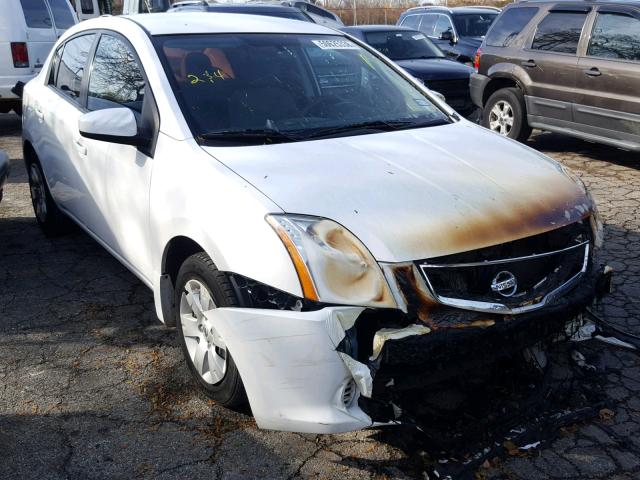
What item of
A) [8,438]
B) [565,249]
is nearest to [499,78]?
[565,249]

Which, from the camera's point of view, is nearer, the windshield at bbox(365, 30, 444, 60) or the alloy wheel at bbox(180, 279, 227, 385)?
the alloy wheel at bbox(180, 279, 227, 385)

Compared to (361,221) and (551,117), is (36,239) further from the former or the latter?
(551,117)

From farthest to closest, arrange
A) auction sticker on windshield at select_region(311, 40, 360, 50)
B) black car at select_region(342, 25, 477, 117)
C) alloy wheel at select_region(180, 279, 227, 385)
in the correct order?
black car at select_region(342, 25, 477, 117), auction sticker on windshield at select_region(311, 40, 360, 50), alloy wheel at select_region(180, 279, 227, 385)


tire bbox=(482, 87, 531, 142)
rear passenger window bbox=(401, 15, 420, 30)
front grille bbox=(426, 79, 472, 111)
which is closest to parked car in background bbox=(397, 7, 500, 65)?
rear passenger window bbox=(401, 15, 420, 30)

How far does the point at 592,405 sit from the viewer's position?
3.08 metres

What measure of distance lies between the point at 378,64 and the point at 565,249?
1.93 m

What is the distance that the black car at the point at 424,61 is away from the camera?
959 cm

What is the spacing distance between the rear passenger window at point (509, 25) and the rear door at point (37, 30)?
21.1 feet

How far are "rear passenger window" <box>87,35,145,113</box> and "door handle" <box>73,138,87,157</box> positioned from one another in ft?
0.71

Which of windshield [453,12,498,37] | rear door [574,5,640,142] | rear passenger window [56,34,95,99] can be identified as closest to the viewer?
rear passenger window [56,34,95,99]

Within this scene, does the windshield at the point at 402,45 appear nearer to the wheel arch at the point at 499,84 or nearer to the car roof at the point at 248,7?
the car roof at the point at 248,7

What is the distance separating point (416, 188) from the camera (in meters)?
2.86

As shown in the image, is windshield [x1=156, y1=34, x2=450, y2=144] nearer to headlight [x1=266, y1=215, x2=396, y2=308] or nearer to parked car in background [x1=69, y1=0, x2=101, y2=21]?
headlight [x1=266, y1=215, x2=396, y2=308]

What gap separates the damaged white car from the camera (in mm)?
2514
